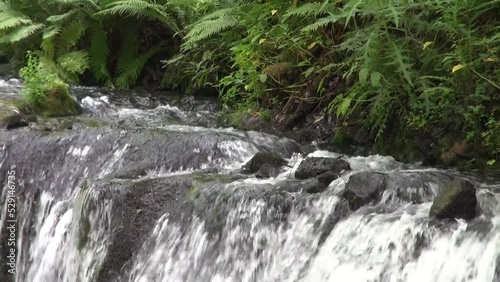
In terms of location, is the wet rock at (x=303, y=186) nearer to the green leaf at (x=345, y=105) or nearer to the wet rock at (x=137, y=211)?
the wet rock at (x=137, y=211)

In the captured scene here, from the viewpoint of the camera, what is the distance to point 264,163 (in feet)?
15.7

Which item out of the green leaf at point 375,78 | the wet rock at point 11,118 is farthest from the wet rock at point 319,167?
the wet rock at point 11,118

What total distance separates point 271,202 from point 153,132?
87.1 inches

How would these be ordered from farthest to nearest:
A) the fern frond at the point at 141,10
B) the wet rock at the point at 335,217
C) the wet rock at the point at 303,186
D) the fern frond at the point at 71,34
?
1. the fern frond at the point at 71,34
2. the fern frond at the point at 141,10
3. the wet rock at the point at 303,186
4. the wet rock at the point at 335,217

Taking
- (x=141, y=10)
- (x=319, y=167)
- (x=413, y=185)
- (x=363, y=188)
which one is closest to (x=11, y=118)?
(x=141, y=10)

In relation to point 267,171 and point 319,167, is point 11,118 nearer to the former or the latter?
point 267,171

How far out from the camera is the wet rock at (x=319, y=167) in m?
4.39

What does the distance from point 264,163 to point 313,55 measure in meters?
1.81

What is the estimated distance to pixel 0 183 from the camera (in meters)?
5.64

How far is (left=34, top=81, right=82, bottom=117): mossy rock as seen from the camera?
24.1ft

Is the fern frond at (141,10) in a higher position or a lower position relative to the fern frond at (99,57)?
higher

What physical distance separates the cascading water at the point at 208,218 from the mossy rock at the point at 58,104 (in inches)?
41.2

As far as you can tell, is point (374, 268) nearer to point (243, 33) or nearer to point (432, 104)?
point (432, 104)

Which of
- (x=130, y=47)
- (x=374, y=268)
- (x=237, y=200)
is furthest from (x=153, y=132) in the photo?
(x=130, y=47)
